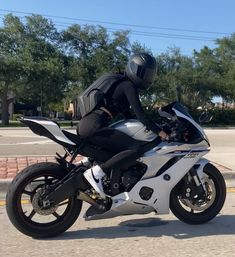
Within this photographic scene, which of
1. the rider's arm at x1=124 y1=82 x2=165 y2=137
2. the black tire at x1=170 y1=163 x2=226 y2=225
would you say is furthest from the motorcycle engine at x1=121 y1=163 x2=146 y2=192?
the black tire at x1=170 y1=163 x2=226 y2=225

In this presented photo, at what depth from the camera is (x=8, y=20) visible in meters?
44.7

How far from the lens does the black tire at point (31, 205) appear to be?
16.5 ft

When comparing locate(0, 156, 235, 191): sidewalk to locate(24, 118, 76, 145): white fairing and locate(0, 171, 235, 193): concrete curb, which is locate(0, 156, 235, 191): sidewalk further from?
locate(24, 118, 76, 145): white fairing

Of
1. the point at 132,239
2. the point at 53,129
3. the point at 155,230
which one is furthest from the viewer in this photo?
the point at 155,230

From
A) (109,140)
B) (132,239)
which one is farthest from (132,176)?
(132,239)

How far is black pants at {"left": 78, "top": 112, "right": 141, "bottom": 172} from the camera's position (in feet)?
16.7

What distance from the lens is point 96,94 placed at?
5039 millimetres

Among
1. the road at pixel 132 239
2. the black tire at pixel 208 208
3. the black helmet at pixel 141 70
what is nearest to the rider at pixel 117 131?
the black helmet at pixel 141 70

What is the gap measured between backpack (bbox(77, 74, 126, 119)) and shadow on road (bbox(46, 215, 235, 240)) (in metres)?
1.24

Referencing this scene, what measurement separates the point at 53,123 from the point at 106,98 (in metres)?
A: 0.59

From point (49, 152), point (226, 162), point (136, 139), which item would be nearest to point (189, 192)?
point (136, 139)

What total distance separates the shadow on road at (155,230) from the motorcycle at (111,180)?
9.6 inches

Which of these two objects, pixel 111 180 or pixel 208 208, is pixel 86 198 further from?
pixel 208 208

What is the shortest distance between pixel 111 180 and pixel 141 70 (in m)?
1.17
